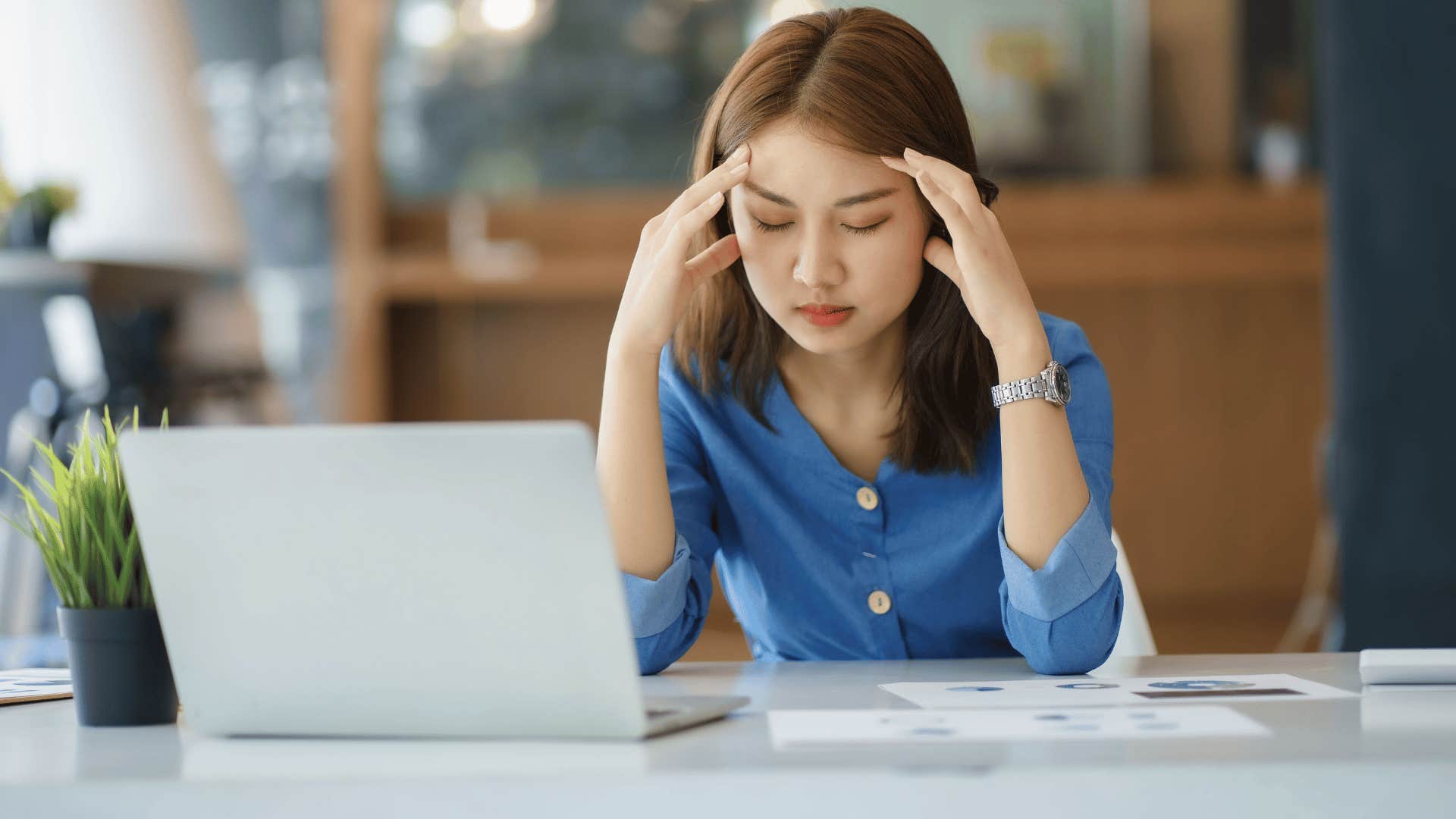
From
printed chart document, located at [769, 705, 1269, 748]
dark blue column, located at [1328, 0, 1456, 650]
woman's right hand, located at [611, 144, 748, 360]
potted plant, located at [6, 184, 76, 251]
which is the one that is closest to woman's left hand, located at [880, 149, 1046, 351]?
woman's right hand, located at [611, 144, 748, 360]

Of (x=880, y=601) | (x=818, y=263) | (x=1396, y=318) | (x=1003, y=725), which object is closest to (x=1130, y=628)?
(x=880, y=601)

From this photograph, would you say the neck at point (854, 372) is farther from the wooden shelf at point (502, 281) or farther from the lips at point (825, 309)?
the wooden shelf at point (502, 281)

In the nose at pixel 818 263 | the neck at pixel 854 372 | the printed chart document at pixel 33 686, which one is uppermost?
the nose at pixel 818 263

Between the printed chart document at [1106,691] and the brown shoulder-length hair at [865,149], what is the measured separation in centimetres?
35

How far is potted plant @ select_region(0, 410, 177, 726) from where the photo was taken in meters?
0.78

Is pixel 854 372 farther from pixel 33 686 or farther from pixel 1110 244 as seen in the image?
pixel 1110 244

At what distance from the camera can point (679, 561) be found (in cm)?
112

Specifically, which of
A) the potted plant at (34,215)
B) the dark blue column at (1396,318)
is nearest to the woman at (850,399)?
the dark blue column at (1396,318)

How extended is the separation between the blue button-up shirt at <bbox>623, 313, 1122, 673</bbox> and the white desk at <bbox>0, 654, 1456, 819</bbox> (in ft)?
1.58

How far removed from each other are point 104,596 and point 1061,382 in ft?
2.13

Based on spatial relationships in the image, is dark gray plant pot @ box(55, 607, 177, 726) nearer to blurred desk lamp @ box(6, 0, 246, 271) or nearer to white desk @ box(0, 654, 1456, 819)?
white desk @ box(0, 654, 1456, 819)

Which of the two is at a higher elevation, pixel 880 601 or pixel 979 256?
pixel 979 256

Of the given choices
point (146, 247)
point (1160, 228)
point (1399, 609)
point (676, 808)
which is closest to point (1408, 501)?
point (1399, 609)

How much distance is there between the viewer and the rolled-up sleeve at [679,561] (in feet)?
3.54
